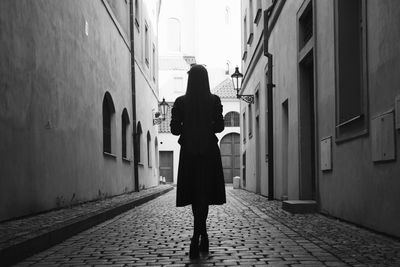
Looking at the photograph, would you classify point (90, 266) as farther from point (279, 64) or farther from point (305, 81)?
point (279, 64)

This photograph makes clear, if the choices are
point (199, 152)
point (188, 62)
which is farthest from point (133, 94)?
point (188, 62)

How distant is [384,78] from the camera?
5742mm

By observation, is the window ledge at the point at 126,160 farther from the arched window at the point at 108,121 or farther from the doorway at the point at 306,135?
the doorway at the point at 306,135

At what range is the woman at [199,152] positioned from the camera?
202 inches

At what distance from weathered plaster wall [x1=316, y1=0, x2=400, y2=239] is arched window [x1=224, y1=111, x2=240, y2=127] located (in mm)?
32937

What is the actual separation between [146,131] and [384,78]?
18.9 meters

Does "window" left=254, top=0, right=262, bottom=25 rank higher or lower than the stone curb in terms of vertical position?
higher

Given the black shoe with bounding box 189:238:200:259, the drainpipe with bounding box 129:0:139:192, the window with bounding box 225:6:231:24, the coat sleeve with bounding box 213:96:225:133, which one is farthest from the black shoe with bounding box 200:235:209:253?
the window with bounding box 225:6:231:24

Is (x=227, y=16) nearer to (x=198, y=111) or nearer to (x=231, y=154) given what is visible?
(x=231, y=154)

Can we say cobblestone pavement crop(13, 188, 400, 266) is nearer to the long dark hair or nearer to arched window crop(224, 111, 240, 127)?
the long dark hair

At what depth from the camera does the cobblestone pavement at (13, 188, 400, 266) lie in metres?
4.80

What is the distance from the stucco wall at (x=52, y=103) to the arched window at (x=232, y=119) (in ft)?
89.3

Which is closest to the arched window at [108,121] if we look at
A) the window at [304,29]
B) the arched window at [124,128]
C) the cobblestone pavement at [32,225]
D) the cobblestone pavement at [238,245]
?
the arched window at [124,128]

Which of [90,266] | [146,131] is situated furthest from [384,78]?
[146,131]
